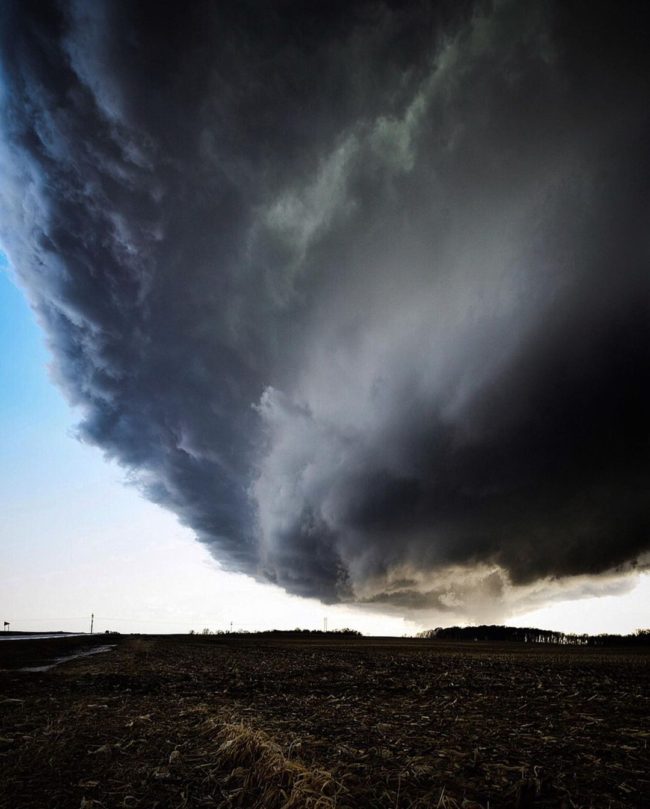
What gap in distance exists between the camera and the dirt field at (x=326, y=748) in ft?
20.5

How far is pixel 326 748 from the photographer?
8367 mm

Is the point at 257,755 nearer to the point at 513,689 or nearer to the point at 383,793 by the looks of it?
the point at 383,793

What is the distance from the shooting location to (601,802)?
236 inches

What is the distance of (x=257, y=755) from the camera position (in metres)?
7.53

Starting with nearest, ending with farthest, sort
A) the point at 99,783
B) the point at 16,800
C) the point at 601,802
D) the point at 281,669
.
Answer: the point at 601,802 < the point at 16,800 < the point at 99,783 < the point at 281,669

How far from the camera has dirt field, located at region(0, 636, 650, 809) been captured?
626 cm

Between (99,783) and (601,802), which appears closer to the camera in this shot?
(601,802)

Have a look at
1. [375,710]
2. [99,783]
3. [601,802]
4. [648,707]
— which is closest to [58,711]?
[99,783]

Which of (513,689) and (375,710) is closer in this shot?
(375,710)

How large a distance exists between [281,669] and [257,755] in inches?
784

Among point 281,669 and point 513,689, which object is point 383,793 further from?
point 281,669

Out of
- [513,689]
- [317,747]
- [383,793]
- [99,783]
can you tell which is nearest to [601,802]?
[383,793]

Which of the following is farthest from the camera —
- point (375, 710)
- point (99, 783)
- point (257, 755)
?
point (375, 710)

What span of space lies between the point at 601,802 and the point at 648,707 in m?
9.58
